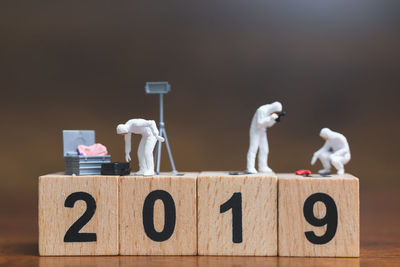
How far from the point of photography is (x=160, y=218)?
236 cm

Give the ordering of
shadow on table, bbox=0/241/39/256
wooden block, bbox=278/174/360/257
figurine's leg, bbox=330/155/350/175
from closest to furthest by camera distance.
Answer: wooden block, bbox=278/174/360/257, shadow on table, bbox=0/241/39/256, figurine's leg, bbox=330/155/350/175

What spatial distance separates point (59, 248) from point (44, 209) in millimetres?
195

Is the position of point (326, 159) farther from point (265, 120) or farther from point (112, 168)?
point (112, 168)

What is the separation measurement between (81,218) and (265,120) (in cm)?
104

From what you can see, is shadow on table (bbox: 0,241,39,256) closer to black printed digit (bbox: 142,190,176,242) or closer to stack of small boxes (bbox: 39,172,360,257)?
stack of small boxes (bbox: 39,172,360,257)

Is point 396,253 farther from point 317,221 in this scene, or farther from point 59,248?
point 59,248

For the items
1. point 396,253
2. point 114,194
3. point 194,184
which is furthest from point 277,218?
point 114,194

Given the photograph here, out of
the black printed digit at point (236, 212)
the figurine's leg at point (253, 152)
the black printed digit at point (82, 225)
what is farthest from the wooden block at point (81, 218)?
the figurine's leg at point (253, 152)

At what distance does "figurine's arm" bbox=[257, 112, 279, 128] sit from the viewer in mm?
2627

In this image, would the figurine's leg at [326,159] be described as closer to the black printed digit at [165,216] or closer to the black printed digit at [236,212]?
the black printed digit at [236,212]

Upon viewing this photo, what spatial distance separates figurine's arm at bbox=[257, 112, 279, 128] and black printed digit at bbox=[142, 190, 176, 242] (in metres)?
0.64

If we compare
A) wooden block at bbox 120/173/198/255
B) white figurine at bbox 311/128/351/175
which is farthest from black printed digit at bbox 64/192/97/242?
white figurine at bbox 311/128/351/175

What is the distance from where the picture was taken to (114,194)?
2.37 meters

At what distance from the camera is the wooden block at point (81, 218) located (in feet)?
7.77
